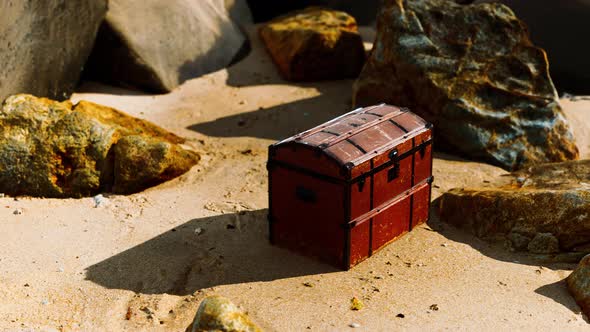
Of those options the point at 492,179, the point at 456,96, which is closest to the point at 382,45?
the point at 456,96

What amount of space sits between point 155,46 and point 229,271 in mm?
5260

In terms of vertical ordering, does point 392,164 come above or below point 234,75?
above

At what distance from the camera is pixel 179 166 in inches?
385

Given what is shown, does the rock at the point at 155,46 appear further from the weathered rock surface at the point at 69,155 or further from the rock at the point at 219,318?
the rock at the point at 219,318

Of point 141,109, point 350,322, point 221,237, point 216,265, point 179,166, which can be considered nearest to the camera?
point 350,322

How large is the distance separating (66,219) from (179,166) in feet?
4.91

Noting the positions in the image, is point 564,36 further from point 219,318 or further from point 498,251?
point 219,318

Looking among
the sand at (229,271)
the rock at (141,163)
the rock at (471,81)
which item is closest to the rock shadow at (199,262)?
the sand at (229,271)

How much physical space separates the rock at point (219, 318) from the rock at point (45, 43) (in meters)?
5.02

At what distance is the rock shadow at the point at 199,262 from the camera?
25.1ft

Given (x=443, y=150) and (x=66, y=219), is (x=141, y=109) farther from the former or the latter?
(x=443, y=150)

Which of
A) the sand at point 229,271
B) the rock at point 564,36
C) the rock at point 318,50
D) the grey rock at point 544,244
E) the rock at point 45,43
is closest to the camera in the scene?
the sand at point 229,271

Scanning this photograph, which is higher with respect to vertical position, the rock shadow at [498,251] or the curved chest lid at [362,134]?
the curved chest lid at [362,134]

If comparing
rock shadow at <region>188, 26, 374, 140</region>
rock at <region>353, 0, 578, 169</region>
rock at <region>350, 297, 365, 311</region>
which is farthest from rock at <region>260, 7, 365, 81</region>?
rock at <region>350, 297, 365, 311</region>
